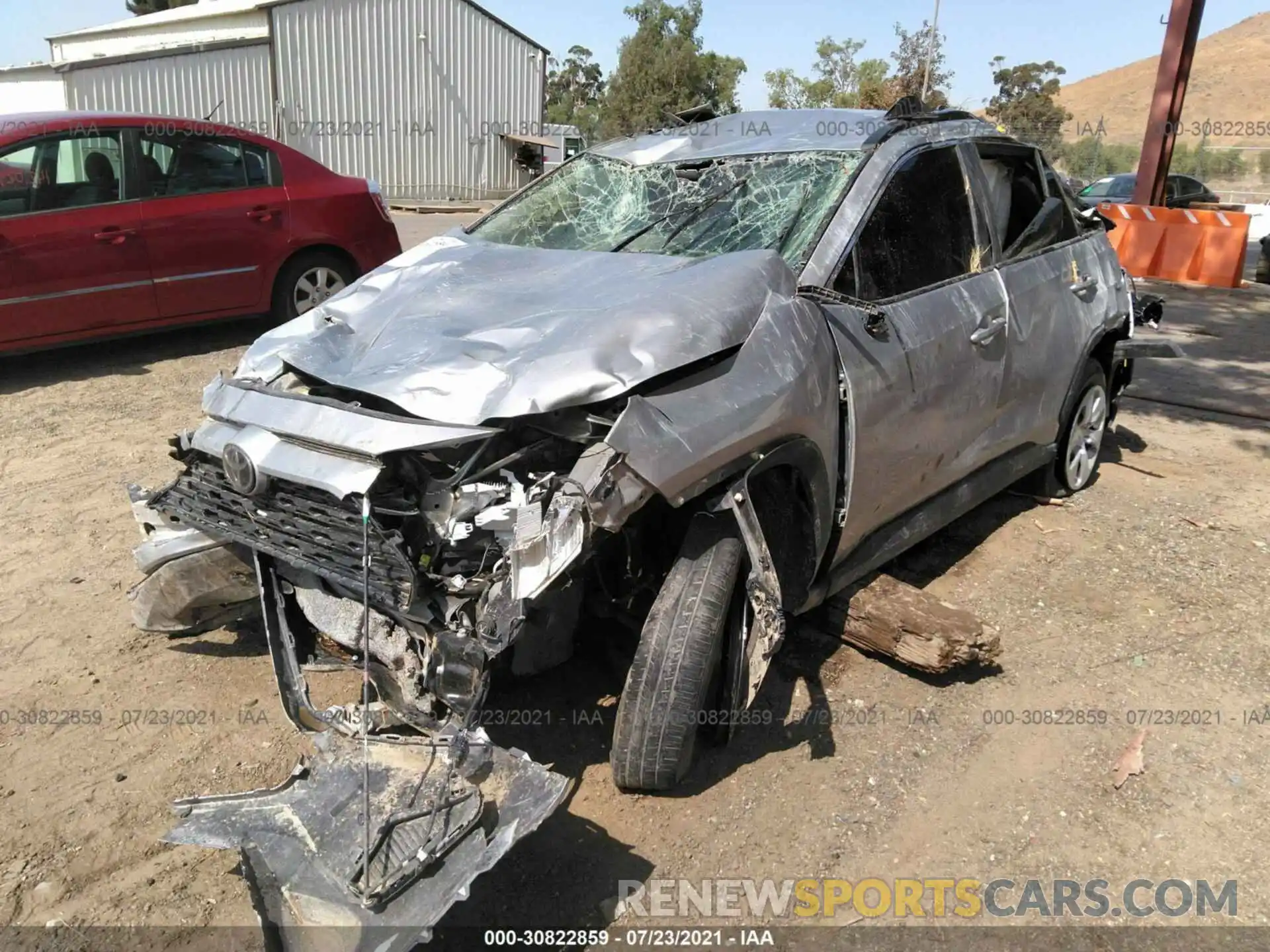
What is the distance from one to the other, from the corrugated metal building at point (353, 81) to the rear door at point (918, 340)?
19.4 meters

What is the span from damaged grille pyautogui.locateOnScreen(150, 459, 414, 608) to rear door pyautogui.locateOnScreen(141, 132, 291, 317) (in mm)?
4507

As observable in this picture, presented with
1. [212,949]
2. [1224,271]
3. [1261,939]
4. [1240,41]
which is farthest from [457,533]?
[1240,41]

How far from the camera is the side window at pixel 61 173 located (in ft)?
20.5

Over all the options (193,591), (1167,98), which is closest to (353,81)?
(1167,98)

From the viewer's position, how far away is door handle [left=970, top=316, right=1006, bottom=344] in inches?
145

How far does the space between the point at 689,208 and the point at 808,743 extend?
78.0 inches

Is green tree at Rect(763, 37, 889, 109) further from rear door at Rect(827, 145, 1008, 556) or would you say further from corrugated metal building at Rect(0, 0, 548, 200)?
rear door at Rect(827, 145, 1008, 556)

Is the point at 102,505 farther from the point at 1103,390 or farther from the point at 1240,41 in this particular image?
the point at 1240,41

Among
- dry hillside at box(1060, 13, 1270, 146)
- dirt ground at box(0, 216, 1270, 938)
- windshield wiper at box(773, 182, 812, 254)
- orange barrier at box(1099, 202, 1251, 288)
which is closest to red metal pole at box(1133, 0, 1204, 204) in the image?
orange barrier at box(1099, 202, 1251, 288)

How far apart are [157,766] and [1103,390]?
4759mm

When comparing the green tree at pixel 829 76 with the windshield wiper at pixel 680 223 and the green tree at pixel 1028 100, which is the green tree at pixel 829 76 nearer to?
the green tree at pixel 1028 100

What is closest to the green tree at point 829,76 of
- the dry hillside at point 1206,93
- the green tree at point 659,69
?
the green tree at point 659,69

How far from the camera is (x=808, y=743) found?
10.5 feet

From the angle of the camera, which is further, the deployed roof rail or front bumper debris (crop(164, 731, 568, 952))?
the deployed roof rail
